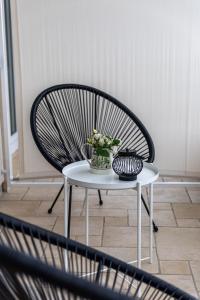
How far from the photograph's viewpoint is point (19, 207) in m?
3.10

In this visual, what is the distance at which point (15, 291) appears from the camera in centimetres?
90

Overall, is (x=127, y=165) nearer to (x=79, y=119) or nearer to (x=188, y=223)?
(x=188, y=223)

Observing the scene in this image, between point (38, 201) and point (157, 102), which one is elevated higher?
point (157, 102)

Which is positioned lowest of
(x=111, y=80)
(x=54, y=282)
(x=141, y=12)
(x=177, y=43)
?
(x=54, y=282)

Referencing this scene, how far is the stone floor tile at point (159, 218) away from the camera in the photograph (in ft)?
9.25

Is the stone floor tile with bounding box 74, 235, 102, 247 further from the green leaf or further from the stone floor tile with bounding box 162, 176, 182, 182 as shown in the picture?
the stone floor tile with bounding box 162, 176, 182, 182

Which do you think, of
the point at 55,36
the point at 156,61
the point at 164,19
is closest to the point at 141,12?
the point at 164,19

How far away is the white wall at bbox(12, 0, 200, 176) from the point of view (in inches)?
113

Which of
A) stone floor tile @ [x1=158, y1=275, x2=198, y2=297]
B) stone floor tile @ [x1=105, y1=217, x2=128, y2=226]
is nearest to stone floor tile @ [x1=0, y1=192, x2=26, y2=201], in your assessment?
stone floor tile @ [x1=105, y1=217, x2=128, y2=226]

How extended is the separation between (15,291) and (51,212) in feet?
6.92

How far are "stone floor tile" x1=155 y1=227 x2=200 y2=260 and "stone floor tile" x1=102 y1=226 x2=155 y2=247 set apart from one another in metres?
0.08

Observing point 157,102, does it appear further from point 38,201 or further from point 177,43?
point 38,201

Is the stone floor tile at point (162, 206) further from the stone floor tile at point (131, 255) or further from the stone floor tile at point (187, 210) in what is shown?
the stone floor tile at point (131, 255)

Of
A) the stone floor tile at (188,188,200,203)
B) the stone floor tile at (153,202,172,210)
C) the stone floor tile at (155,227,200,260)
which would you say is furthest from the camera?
the stone floor tile at (188,188,200,203)
